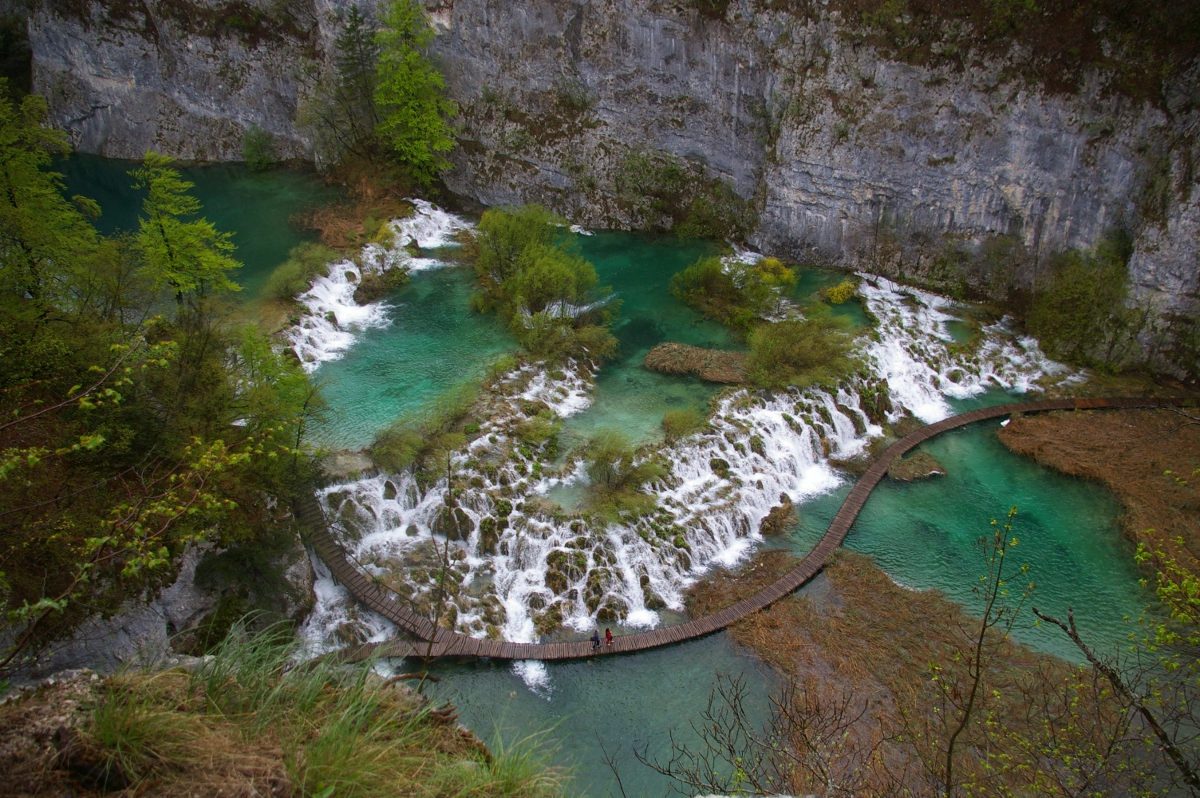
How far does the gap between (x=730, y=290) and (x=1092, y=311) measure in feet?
44.0

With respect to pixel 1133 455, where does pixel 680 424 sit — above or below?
above

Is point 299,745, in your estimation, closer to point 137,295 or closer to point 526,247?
point 137,295

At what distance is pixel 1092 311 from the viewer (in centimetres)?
2647

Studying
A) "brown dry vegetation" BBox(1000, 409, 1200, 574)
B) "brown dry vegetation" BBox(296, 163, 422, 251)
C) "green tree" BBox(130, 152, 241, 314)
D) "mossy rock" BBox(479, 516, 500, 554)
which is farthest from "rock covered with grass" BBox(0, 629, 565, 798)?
"brown dry vegetation" BBox(296, 163, 422, 251)

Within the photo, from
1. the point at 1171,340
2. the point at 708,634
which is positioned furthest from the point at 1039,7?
the point at 708,634

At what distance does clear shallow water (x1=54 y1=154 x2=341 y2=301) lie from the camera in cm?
3195

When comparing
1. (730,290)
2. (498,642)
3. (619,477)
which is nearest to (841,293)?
(730,290)

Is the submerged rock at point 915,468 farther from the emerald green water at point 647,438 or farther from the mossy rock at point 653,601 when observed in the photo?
the mossy rock at point 653,601

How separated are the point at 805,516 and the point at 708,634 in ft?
18.5

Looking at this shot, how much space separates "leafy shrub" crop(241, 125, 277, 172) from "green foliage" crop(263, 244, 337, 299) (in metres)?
14.0

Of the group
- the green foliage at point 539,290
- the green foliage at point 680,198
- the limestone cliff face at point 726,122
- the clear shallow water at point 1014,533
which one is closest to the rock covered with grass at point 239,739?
the clear shallow water at point 1014,533

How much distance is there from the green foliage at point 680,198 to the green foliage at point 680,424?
1434 centimetres

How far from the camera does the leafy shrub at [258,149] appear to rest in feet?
135

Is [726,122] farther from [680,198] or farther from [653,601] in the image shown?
[653,601]
